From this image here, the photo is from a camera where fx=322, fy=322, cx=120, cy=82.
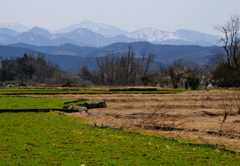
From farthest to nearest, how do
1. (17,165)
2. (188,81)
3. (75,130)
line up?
(188,81) < (75,130) < (17,165)

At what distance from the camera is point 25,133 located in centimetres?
1367

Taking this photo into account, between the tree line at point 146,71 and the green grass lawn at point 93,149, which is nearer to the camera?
the green grass lawn at point 93,149

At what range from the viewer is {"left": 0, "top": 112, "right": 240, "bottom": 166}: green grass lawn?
9766mm

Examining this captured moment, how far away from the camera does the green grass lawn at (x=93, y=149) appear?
32.0ft

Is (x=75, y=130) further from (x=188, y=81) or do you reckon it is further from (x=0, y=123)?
(x=188, y=81)

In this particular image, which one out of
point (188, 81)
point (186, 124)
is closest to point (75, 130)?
point (186, 124)

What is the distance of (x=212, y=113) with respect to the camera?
1017 inches

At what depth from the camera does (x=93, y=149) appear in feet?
37.0

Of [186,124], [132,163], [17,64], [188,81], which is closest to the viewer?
[132,163]

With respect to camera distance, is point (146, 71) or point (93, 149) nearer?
point (93, 149)

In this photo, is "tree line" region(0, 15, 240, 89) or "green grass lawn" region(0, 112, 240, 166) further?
"tree line" region(0, 15, 240, 89)

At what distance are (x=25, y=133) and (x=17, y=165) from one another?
15.9 ft

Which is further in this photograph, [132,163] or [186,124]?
[186,124]

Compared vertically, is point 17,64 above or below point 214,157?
above
